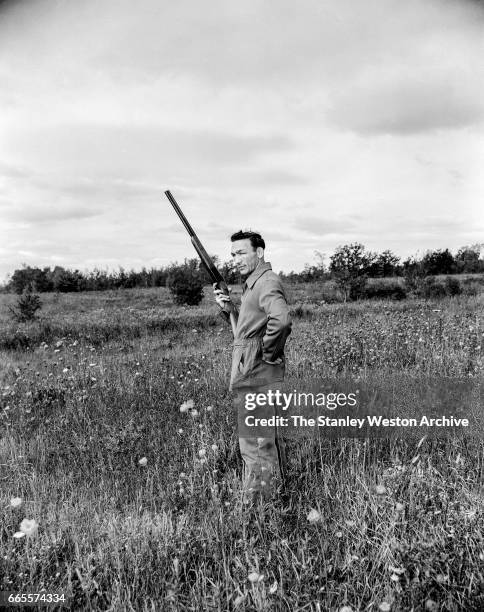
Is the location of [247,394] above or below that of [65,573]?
above

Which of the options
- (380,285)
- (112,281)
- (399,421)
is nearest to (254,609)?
(399,421)

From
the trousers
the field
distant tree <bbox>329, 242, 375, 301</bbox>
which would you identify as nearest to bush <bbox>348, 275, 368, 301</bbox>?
→ distant tree <bbox>329, 242, 375, 301</bbox>

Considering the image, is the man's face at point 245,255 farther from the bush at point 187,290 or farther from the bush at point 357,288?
the bush at point 357,288

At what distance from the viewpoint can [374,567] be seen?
85.3 inches

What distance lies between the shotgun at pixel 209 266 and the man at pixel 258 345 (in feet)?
0.92

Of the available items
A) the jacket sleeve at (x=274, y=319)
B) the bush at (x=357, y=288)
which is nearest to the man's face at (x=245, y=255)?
the jacket sleeve at (x=274, y=319)

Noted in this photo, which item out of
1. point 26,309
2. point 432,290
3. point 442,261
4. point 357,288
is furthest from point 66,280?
point 442,261

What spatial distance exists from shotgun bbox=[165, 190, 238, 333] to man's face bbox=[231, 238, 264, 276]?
1.19ft

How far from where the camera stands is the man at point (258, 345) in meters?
2.88

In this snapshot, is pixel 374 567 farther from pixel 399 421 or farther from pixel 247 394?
pixel 399 421

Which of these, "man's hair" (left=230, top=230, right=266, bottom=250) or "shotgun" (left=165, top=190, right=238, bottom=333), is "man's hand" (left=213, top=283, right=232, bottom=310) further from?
"man's hair" (left=230, top=230, right=266, bottom=250)

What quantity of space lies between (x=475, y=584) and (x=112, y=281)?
105 feet

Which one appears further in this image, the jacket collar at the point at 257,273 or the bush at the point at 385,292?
the bush at the point at 385,292

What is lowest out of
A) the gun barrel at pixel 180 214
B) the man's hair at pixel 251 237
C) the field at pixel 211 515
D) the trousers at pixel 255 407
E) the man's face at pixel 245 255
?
the field at pixel 211 515
